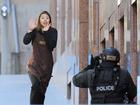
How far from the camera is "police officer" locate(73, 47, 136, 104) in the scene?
28.5 feet

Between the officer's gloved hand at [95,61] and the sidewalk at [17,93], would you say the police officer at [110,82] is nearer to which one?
the officer's gloved hand at [95,61]

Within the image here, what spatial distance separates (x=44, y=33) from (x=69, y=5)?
12459 mm

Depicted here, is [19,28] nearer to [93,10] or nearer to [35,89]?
[93,10]

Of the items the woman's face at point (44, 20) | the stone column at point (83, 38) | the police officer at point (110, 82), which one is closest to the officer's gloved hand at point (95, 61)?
the police officer at point (110, 82)

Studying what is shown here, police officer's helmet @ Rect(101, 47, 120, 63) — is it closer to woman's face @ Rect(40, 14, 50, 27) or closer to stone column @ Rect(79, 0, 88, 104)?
woman's face @ Rect(40, 14, 50, 27)

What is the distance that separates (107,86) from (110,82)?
0.07m

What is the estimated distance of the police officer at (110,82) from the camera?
28.5 ft

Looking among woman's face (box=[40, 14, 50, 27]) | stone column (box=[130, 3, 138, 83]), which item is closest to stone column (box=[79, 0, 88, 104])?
stone column (box=[130, 3, 138, 83])

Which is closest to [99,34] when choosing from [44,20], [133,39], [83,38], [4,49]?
[83,38]

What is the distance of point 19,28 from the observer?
105 feet

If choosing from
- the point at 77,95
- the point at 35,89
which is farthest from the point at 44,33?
the point at 77,95

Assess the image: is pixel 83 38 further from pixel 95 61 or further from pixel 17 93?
pixel 95 61

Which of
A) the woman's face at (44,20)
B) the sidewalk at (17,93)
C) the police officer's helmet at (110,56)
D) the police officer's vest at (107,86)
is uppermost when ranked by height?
the woman's face at (44,20)

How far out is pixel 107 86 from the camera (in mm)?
8672
